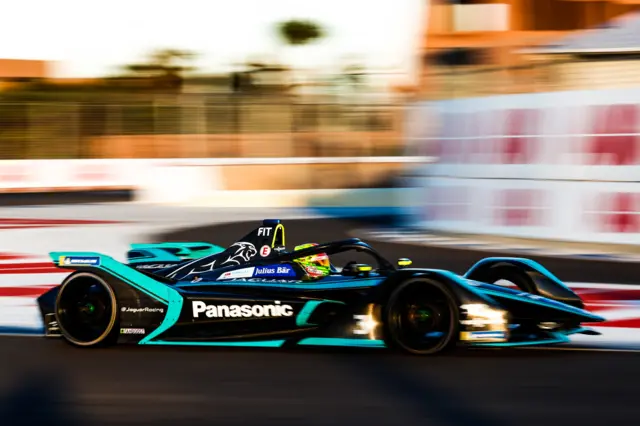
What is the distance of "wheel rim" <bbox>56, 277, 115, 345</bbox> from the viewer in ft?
22.0

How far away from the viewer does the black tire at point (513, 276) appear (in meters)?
7.34

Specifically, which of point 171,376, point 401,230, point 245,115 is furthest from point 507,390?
point 245,115

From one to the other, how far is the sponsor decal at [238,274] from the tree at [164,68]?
38347 millimetres

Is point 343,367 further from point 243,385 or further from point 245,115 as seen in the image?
point 245,115

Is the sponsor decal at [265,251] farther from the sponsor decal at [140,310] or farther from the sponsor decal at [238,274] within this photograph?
the sponsor decal at [140,310]

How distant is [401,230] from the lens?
1730 cm

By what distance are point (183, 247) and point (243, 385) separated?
2894mm

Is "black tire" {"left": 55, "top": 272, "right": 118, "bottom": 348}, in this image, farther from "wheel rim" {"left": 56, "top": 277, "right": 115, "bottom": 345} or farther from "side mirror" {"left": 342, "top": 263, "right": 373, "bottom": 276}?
"side mirror" {"left": 342, "top": 263, "right": 373, "bottom": 276}

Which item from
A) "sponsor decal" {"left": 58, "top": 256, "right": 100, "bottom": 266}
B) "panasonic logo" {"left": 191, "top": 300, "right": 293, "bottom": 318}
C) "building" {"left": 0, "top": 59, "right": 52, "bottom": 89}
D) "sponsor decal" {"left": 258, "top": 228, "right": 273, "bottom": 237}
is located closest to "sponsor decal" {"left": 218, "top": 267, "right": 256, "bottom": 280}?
"panasonic logo" {"left": 191, "top": 300, "right": 293, "bottom": 318}

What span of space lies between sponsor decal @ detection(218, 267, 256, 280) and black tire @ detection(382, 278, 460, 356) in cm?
102

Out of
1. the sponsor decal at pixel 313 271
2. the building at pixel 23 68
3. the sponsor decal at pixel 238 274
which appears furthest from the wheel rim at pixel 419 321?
the building at pixel 23 68

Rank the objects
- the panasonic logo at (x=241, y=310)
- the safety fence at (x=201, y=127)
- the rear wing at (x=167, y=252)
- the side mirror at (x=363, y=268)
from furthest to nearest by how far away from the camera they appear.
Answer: the safety fence at (x=201, y=127)
the rear wing at (x=167, y=252)
the side mirror at (x=363, y=268)
the panasonic logo at (x=241, y=310)

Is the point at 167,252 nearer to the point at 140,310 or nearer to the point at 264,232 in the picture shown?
the point at 264,232

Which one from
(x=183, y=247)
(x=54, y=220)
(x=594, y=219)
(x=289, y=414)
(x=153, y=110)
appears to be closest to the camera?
(x=289, y=414)
